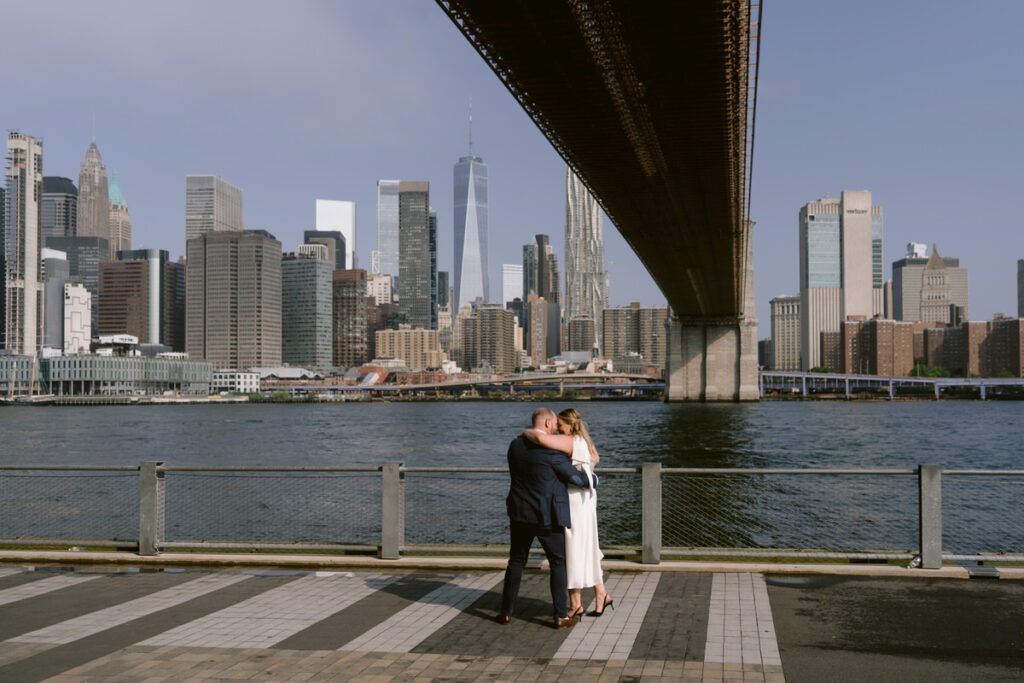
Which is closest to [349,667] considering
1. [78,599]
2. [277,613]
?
[277,613]

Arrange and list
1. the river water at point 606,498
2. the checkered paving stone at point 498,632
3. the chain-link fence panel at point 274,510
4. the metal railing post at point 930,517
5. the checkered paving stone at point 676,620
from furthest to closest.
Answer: the chain-link fence panel at point 274,510, the river water at point 606,498, the metal railing post at point 930,517, the checkered paving stone at point 498,632, the checkered paving stone at point 676,620

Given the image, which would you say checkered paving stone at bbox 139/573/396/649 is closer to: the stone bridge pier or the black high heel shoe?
the black high heel shoe

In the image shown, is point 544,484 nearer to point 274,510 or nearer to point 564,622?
point 564,622

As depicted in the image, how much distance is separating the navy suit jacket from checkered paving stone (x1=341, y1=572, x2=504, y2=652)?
3.76ft

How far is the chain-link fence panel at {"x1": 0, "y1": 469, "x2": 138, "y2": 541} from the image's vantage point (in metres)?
20.5

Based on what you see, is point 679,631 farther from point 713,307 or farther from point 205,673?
point 713,307

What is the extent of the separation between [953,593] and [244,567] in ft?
23.5

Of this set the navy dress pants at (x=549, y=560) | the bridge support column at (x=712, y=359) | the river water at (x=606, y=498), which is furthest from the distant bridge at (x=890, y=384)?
the navy dress pants at (x=549, y=560)

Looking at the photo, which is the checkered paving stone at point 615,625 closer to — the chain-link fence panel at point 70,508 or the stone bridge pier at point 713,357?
the chain-link fence panel at point 70,508

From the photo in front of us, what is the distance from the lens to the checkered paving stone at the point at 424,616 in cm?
725

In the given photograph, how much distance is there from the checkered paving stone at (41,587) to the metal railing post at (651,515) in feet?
18.9

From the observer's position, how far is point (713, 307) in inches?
3780

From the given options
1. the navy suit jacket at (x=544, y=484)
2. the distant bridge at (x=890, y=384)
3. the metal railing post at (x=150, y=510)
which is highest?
the navy suit jacket at (x=544, y=484)

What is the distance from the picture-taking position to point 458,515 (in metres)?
22.0
